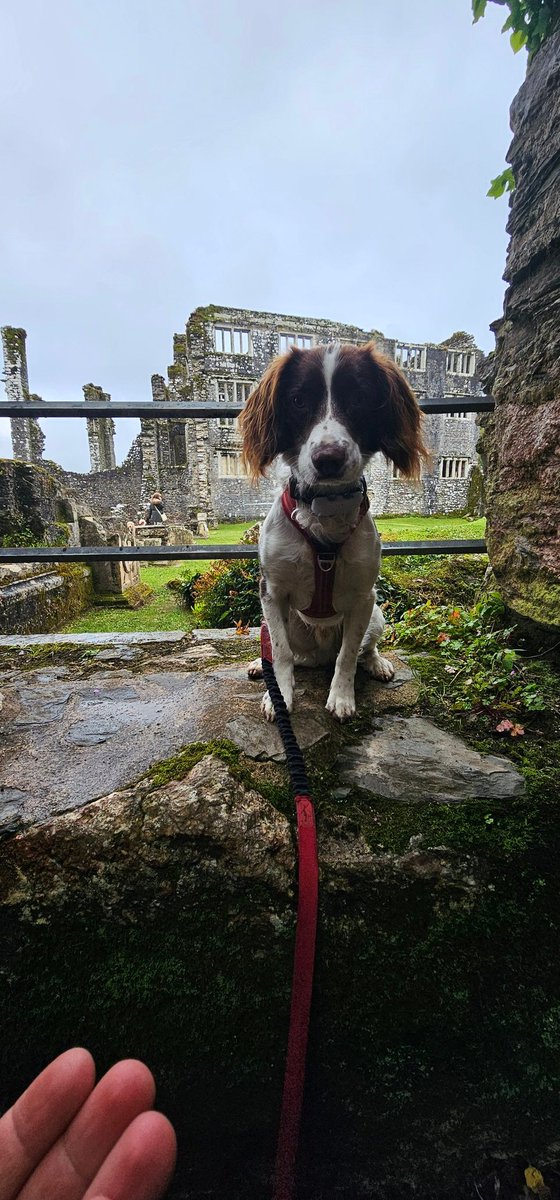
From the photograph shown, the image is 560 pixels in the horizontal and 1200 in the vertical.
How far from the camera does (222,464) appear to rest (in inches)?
1014

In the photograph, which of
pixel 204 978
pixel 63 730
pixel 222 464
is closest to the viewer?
pixel 204 978

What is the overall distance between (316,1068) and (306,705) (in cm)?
91

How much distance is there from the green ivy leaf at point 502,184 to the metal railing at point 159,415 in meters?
0.83

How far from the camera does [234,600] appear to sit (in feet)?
15.5

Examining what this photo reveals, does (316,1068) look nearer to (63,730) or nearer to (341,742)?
(341,742)

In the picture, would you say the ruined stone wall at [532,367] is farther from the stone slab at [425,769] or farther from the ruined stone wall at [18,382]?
the ruined stone wall at [18,382]

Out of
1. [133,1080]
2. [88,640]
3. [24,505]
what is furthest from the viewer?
[24,505]

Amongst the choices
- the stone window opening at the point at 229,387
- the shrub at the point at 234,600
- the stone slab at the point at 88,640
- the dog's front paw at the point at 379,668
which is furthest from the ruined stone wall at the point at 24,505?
the stone window opening at the point at 229,387

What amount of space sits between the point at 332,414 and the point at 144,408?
4.87 ft

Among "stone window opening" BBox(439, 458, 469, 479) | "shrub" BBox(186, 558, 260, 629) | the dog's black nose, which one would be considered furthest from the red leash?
"stone window opening" BBox(439, 458, 469, 479)

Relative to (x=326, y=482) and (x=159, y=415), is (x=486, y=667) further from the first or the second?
(x=159, y=415)

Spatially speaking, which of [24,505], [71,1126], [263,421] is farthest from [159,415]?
[24,505]

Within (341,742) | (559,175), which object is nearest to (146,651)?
(341,742)

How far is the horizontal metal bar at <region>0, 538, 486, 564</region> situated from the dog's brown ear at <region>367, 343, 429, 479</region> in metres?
1.05
